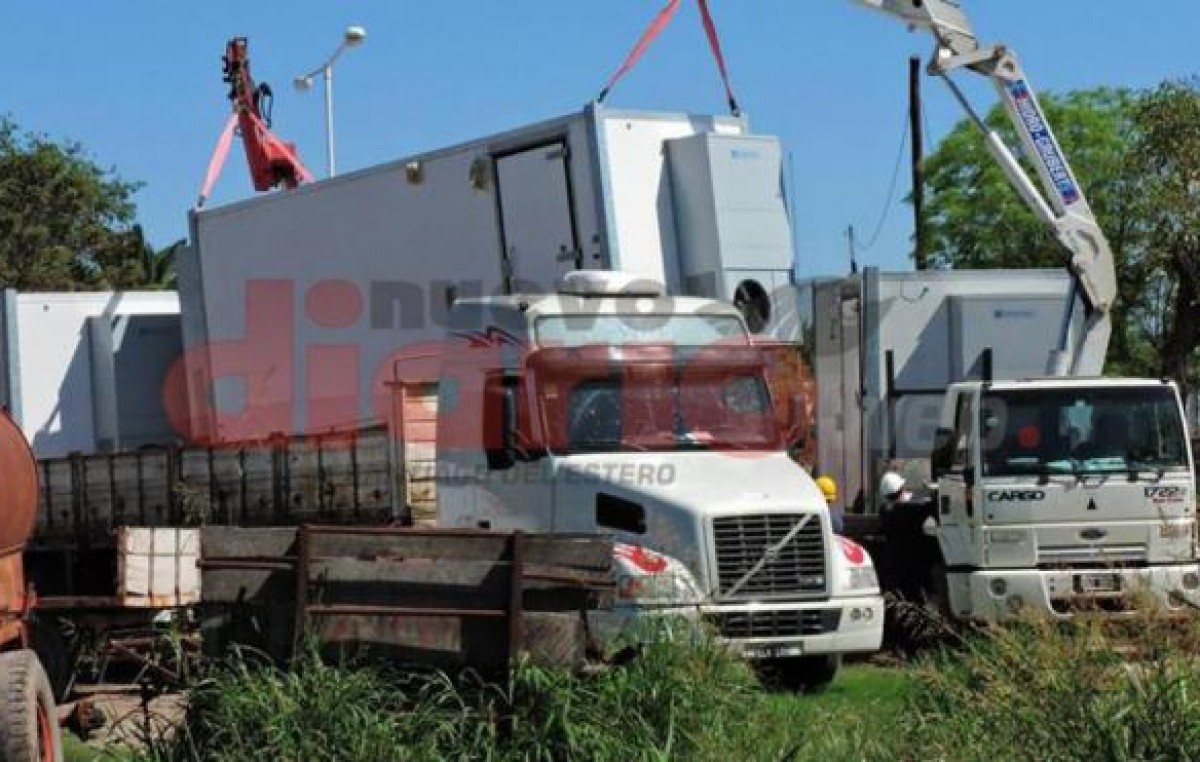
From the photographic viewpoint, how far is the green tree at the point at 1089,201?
2981 centimetres

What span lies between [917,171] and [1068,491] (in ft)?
85.1

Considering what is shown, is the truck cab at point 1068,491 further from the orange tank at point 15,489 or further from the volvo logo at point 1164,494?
the orange tank at point 15,489

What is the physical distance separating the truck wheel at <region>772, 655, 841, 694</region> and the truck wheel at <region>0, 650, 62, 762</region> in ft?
17.3

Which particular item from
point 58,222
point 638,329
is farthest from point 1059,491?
point 58,222

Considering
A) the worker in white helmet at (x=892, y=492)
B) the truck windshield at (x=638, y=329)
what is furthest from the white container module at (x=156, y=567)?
the worker in white helmet at (x=892, y=492)

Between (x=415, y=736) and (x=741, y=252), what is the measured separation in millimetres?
7453

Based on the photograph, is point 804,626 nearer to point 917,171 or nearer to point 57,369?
point 57,369

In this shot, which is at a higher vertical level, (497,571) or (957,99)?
(957,99)

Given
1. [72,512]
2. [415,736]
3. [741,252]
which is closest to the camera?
[415,736]

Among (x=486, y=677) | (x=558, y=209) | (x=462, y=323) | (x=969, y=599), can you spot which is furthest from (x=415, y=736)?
(x=558, y=209)

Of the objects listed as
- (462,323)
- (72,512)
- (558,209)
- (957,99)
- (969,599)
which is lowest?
(969,599)

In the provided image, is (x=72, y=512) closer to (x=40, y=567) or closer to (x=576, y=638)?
(x=40, y=567)

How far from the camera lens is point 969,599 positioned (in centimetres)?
1321

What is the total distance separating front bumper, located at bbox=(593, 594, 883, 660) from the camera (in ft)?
37.4
